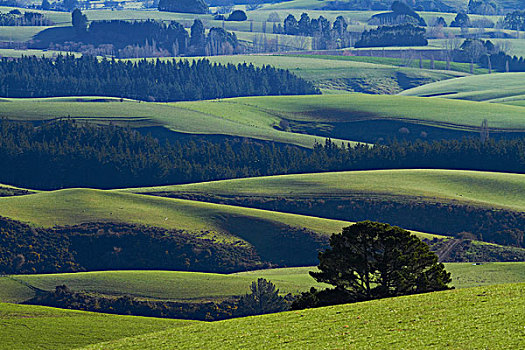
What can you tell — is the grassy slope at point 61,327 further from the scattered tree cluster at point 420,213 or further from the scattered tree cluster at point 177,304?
the scattered tree cluster at point 420,213

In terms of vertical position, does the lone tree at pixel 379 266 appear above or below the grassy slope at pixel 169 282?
above

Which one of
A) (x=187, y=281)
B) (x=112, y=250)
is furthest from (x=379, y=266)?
(x=112, y=250)

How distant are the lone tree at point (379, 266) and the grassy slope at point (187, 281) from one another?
36.1 meters

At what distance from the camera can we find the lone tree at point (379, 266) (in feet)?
204

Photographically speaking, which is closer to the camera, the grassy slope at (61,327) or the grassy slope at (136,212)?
the grassy slope at (61,327)

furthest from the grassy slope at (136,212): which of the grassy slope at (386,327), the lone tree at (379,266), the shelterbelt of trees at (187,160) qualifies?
the grassy slope at (386,327)

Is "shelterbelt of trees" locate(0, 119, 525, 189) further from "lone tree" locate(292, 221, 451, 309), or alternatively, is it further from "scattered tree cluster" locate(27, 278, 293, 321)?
"lone tree" locate(292, 221, 451, 309)

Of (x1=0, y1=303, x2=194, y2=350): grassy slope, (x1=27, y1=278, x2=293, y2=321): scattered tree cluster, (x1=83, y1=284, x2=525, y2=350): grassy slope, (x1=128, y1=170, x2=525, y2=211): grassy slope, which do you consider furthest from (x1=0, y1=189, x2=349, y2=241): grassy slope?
(x1=83, y1=284, x2=525, y2=350): grassy slope

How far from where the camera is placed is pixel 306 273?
111 meters

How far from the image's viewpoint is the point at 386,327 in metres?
46.4

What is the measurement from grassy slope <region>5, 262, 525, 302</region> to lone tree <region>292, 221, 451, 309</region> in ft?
118

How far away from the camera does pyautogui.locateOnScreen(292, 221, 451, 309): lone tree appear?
62250mm

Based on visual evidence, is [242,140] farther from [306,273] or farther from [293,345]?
[293,345]

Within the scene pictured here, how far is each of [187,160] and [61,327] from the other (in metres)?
104
